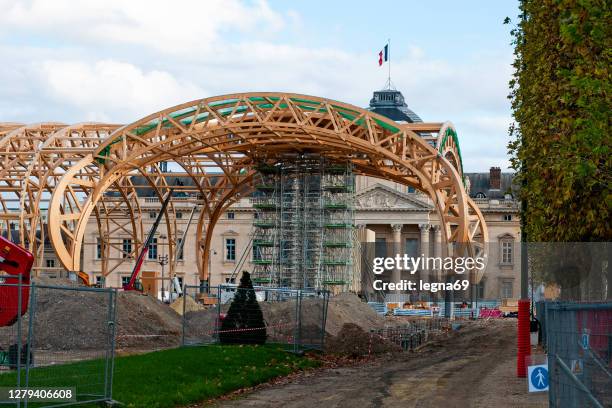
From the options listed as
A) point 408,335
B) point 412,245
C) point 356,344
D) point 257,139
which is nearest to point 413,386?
point 356,344

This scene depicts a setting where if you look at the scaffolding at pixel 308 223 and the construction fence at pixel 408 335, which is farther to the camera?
the scaffolding at pixel 308 223

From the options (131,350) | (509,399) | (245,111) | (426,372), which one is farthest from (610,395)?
(245,111)

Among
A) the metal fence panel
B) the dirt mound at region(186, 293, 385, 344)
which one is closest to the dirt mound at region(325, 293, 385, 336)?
the dirt mound at region(186, 293, 385, 344)

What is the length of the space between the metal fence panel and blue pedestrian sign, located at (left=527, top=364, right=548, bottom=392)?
4850 mm

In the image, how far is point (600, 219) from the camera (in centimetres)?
2483

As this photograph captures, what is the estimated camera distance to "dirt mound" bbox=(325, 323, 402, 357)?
3669 cm

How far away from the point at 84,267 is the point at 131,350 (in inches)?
3572

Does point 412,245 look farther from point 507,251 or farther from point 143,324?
point 143,324

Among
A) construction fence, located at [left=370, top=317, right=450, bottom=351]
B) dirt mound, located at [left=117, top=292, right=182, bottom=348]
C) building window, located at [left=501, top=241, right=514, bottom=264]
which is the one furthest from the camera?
building window, located at [left=501, top=241, right=514, bottom=264]

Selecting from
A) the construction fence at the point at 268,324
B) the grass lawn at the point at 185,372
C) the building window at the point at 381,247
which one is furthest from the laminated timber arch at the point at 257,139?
the building window at the point at 381,247

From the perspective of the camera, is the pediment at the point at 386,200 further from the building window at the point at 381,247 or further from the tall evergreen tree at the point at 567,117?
the tall evergreen tree at the point at 567,117

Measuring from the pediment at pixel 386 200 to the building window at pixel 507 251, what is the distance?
8.23 metres

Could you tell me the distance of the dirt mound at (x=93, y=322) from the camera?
33.4m

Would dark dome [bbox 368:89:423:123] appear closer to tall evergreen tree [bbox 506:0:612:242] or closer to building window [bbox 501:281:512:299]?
building window [bbox 501:281:512:299]
